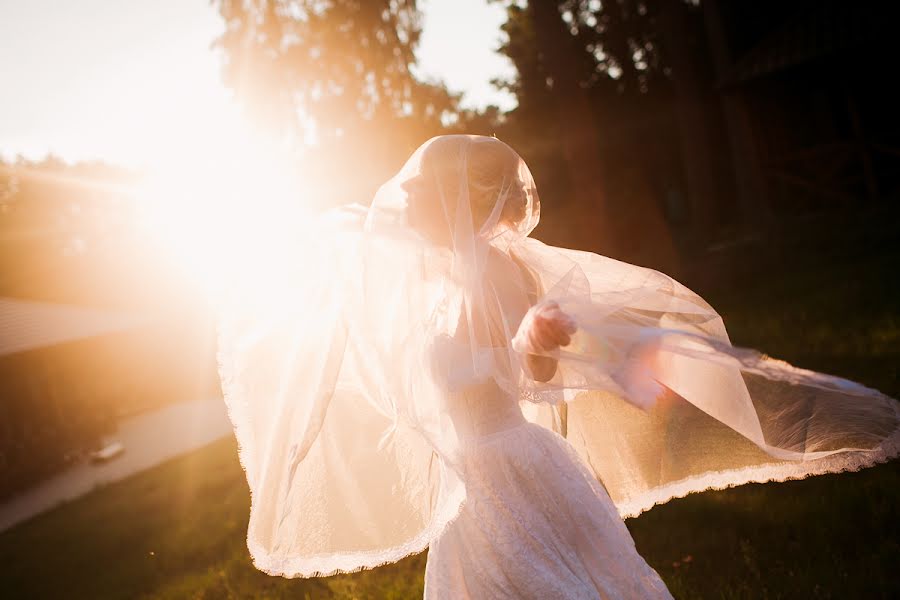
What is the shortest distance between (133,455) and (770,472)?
46.1 feet

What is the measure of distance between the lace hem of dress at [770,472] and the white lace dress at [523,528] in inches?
27.1

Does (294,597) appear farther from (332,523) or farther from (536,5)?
(536,5)

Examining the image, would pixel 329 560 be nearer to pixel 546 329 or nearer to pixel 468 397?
pixel 468 397

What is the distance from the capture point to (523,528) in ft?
7.98

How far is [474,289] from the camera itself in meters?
2.59

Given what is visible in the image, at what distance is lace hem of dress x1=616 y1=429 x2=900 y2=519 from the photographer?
9.10ft

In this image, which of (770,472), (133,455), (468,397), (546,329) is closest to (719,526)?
(770,472)

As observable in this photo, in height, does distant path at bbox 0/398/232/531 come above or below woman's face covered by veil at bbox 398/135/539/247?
below

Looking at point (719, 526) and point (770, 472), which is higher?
point (770, 472)

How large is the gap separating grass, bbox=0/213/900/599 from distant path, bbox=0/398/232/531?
1.01 m

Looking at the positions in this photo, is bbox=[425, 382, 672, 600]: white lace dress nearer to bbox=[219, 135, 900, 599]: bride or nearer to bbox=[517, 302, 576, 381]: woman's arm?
bbox=[219, 135, 900, 599]: bride

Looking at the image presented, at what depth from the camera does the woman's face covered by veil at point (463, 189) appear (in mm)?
2680

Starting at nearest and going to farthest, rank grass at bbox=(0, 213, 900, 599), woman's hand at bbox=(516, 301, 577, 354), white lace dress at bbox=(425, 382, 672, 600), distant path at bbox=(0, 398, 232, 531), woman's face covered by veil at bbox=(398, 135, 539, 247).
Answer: woman's hand at bbox=(516, 301, 577, 354), white lace dress at bbox=(425, 382, 672, 600), woman's face covered by veil at bbox=(398, 135, 539, 247), grass at bbox=(0, 213, 900, 599), distant path at bbox=(0, 398, 232, 531)

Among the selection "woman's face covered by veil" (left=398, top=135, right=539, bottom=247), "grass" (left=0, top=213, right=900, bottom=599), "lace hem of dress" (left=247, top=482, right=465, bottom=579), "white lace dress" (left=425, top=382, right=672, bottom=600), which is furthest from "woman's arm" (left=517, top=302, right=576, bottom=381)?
"grass" (left=0, top=213, right=900, bottom=599)
